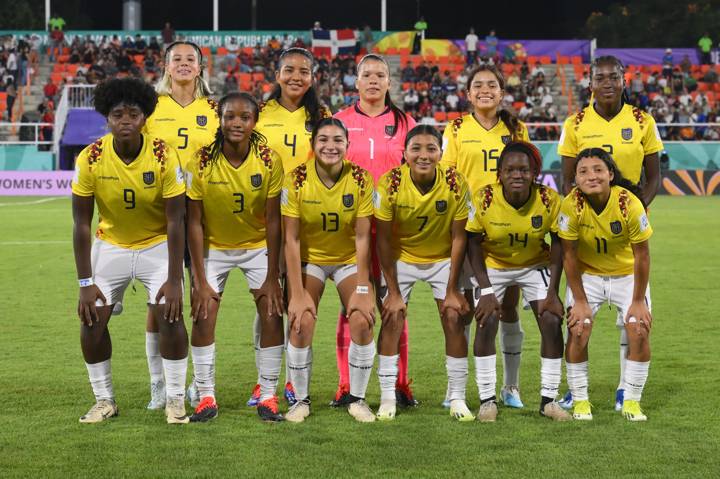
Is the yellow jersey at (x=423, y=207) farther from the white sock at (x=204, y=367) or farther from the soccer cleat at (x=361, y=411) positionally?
the white sock at (x=204, y=367)

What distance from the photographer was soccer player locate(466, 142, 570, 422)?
623 centimetres

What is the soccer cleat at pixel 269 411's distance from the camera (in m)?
6.18

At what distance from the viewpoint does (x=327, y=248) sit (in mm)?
6453

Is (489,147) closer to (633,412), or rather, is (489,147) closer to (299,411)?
(633,412)

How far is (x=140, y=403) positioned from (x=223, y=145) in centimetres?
173

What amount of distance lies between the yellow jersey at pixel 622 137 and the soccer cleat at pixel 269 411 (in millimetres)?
2539

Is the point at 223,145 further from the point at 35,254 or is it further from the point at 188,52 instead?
the point at 35,254

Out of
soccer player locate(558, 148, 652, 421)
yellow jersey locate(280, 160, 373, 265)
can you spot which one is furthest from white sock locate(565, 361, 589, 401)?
yellow jersey locate(280, 160, 373, 265)

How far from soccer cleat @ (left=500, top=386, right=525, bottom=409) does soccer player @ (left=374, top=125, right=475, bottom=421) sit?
0.44 meters

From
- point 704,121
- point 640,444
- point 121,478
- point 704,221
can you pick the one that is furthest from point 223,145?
point 704,121

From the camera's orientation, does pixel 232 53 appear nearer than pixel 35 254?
No

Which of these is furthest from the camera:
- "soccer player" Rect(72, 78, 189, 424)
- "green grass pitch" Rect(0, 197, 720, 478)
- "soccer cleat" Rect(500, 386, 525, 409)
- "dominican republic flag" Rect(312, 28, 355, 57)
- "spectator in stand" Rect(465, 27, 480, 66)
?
"dominican republic flag" Rect(312, 28, 355, 57)

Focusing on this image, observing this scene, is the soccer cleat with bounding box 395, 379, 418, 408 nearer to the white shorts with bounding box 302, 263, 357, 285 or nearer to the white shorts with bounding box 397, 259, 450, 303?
the white shorts with bounding box 397, 259, 450, 303

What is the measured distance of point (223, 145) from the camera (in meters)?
6.27
